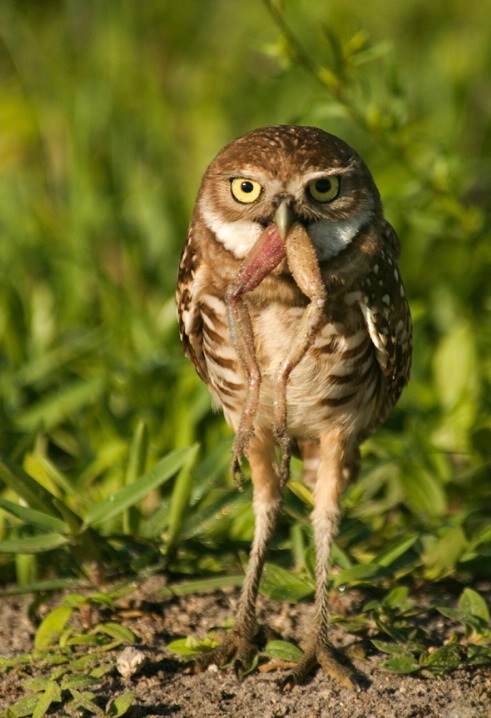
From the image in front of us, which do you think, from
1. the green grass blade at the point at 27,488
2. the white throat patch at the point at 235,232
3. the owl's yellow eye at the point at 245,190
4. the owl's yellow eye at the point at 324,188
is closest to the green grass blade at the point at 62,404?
the green grass blade at the point at 27,488

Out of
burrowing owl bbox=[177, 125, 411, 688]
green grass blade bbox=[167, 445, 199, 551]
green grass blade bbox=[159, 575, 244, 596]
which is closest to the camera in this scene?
burrowing owl bbox=[177, 125, 411, 688]

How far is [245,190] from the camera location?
10.7 feet

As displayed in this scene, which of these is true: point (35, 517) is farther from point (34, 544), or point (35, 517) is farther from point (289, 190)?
point (289, 190)

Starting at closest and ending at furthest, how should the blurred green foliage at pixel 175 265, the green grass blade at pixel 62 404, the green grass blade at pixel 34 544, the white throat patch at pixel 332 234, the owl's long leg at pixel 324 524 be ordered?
1. the white throat patch at pixel 332 234
2. the owl's long leg at pixel 324 524
3. the green grass blade at pixel 34 544
4. the blurred green foliage at pixel 175 265
5. the green grass blade at pixel 62 404

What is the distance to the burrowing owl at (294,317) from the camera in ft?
10.5

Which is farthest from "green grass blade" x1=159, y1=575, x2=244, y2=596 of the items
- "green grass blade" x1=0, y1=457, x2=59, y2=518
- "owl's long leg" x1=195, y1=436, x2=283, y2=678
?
"green grass blade" x1=0, y1=457, x2=59, y2=518

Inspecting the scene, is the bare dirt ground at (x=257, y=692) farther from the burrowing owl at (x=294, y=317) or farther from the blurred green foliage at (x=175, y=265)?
the blurred green foliage at (x=175, y=265)

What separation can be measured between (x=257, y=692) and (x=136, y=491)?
0.75 metres

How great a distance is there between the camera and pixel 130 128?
6.73m

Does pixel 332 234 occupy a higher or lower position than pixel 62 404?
higher

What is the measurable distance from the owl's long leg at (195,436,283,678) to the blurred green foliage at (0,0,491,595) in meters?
0.18

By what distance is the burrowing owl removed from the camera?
10.5 ft

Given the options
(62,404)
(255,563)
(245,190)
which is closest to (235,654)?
(255,563)

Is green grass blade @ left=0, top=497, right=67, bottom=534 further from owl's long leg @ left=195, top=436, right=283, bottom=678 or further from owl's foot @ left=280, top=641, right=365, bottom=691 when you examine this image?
owl's foot @ left=280, top=641, right=365, bottom=691
